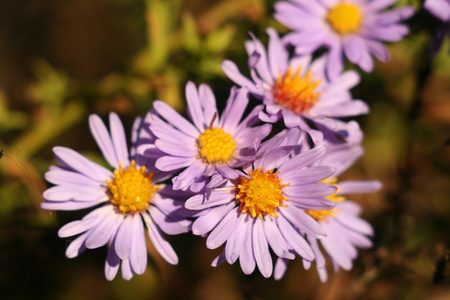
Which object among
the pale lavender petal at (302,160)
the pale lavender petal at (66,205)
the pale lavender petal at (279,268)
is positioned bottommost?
the pale lavender petal at (279,268)

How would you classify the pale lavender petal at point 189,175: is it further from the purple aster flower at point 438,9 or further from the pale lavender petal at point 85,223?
the purple aster flower at point 438,9

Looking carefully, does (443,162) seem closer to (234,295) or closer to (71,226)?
(234,295)

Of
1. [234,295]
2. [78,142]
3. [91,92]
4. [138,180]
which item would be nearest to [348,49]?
[138,180]

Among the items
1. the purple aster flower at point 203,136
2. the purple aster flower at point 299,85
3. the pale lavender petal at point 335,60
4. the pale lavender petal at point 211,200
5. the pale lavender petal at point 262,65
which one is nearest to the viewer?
the pale lavender petal at point 211,200

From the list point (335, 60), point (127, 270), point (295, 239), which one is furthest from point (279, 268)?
point (335, 60)

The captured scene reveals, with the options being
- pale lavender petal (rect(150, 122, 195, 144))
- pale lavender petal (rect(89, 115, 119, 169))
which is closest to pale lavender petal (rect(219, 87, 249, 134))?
pale lavender petal (rect(150, 122, 195, 144))

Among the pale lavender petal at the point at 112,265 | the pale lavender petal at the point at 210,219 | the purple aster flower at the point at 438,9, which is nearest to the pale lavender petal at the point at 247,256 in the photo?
the pale lavender petal at the point at 210,219
